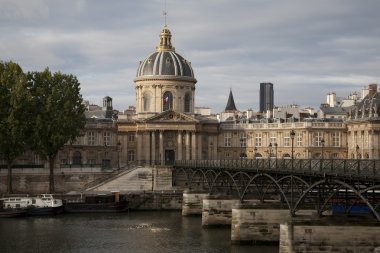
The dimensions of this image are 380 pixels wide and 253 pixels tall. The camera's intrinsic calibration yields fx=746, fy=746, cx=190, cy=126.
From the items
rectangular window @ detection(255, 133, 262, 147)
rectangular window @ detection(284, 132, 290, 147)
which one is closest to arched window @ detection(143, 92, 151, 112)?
rectangular window @ detection(255, 133, 262, 147)

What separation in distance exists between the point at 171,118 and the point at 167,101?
6.26m

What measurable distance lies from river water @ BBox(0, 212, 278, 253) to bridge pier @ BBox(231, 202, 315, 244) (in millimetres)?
1180

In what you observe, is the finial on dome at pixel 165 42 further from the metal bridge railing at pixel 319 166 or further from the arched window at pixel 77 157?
the metal bridge railing at pixel 319 166

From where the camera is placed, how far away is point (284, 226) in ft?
156

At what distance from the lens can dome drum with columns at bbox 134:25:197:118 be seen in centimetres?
13338

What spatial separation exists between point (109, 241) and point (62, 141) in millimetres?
34612

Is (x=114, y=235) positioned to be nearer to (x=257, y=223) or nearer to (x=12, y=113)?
(x=257, y=223)

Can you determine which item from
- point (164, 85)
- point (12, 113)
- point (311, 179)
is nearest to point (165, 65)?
point (164, 85)

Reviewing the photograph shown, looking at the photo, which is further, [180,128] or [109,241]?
[180,128]

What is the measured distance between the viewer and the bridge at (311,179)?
1617 inches

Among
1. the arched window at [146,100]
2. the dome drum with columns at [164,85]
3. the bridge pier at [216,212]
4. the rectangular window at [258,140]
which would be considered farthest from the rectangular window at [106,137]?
the bridge pier at [216,212]

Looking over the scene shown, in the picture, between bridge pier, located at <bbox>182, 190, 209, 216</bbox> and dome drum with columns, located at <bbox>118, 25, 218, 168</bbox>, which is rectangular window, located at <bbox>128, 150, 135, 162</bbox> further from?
bridge pier, located at <bbox>182, 190, 209, 216</bbox>

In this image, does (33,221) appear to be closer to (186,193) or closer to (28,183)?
(186,193)

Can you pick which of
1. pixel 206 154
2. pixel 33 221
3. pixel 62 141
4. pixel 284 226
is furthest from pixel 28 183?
pixel 284 226
